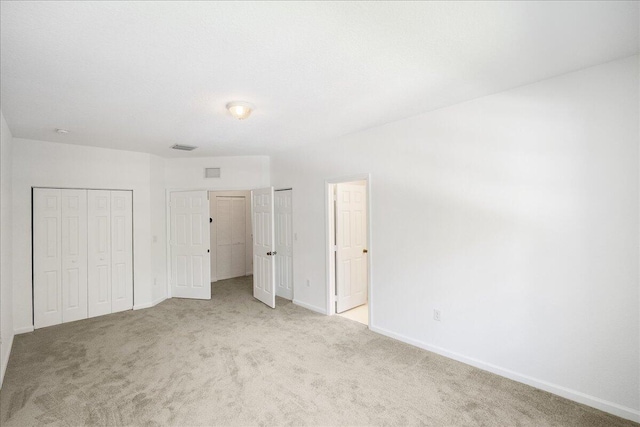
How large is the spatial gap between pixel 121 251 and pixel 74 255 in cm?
59

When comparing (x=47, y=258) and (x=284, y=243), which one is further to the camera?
(x=284, y=243)

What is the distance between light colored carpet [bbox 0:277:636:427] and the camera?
2242 mm

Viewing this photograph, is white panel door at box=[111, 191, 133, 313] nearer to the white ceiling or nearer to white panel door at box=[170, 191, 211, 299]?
white panel door at box=[170, 191, 211, 299]

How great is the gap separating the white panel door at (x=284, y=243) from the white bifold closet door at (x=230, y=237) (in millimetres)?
2144

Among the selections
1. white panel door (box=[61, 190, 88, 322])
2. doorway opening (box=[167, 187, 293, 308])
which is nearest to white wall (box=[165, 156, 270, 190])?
doorway opening (box=[167, 187, 293, 308])

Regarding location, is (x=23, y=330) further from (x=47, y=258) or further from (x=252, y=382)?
(x=252, y=382)

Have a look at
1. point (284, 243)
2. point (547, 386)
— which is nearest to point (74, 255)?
point (284, 243)

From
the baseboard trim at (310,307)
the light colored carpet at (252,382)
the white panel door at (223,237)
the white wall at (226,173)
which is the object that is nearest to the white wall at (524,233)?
the light colored carpet at (252,382)

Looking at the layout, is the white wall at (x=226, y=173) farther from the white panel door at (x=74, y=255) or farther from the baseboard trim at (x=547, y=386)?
the baseboard trim at (x=547, y=386)

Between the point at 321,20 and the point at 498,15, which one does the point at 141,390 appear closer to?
the point at 321,20

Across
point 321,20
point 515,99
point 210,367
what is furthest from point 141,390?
point 515,99

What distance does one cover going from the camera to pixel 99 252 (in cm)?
456

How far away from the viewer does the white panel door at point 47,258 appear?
4074 millimetres

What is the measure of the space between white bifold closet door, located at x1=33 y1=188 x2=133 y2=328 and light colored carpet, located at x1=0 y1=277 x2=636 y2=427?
1.43ft
